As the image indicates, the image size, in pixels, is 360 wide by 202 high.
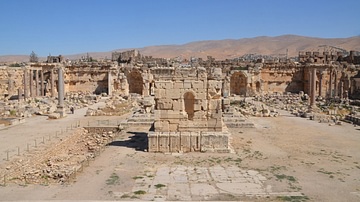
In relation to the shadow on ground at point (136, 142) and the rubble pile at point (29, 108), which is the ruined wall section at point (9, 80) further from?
the shadow on ground at point (136, 142)

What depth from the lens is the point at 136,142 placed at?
49.8 ft

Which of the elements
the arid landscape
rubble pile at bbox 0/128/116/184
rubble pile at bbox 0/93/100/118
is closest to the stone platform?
the arid landscape

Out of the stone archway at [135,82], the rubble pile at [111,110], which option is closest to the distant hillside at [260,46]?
the stone archway at [135,82]

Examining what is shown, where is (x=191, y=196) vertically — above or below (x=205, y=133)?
below

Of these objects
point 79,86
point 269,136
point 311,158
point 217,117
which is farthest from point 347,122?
point 79,86

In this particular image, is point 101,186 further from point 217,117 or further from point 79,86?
point 79,86

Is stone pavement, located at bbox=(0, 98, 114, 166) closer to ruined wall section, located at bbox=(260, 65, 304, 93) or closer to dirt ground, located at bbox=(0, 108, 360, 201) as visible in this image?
dirt ground, located at bbox=(0, 108, 360, 201)

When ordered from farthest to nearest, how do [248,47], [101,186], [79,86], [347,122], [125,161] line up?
[248,47] < [79,86] < [347,122] < [125,161] < [101,186]

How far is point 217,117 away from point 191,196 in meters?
5.46

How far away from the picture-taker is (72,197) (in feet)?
27.4

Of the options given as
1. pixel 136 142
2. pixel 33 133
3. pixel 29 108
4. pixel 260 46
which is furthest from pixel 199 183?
pixel 260 46

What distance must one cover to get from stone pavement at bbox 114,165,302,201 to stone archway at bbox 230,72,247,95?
3009cm

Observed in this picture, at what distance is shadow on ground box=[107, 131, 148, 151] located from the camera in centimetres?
1406

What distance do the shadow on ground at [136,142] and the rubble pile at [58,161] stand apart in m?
1.13
